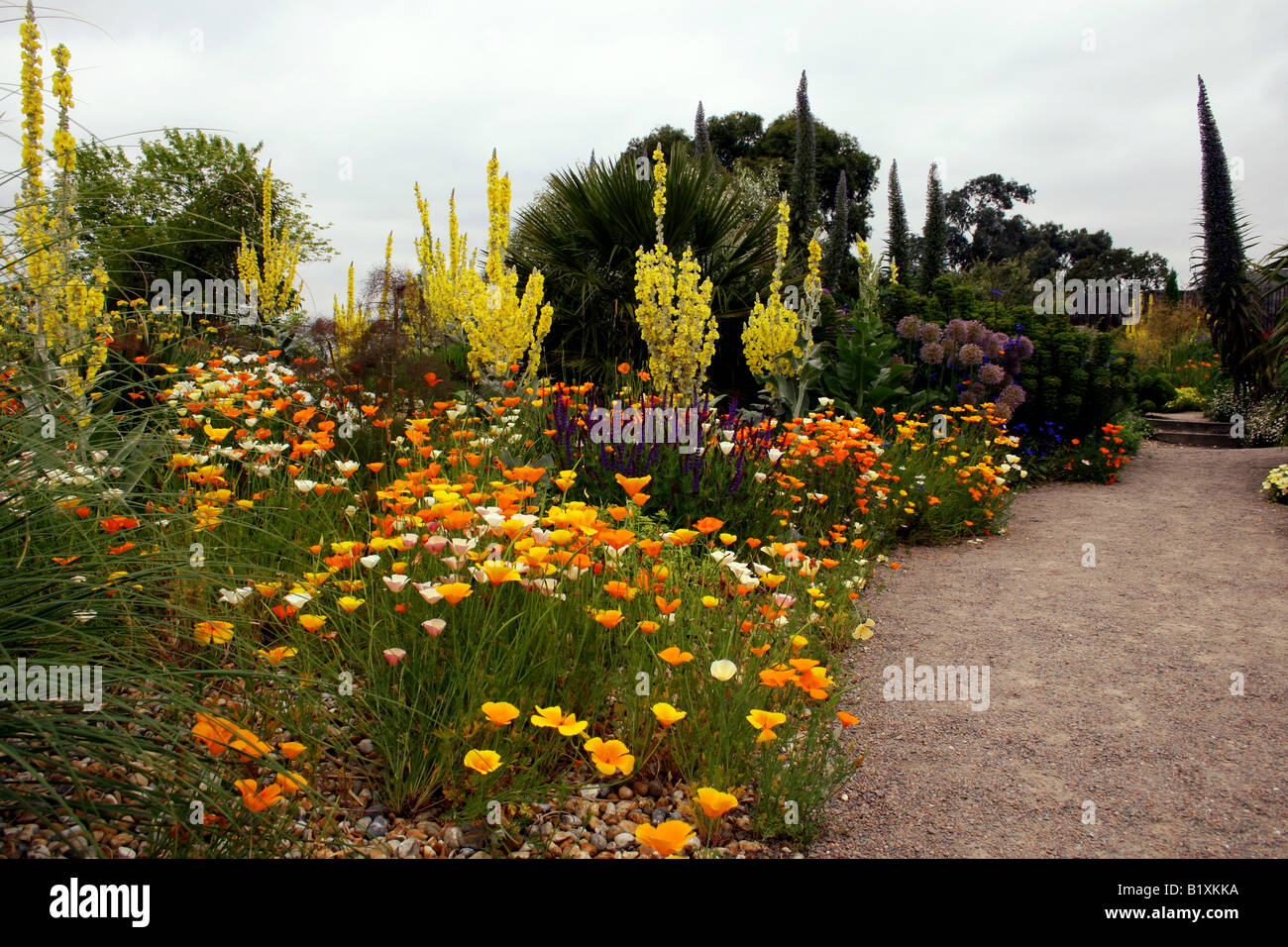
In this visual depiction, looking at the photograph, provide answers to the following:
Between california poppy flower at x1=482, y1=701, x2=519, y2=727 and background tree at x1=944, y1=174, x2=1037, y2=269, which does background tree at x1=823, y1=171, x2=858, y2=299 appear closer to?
california poppy flower at x1=482, y1=701, x2=519, y2=727

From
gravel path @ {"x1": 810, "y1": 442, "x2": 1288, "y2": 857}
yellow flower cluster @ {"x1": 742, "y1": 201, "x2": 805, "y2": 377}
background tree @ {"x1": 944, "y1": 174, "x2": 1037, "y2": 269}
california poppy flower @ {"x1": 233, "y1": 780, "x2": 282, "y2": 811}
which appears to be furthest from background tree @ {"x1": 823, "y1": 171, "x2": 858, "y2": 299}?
background tree @ {"x1": 944, "y1": 174, "x2": 1037, "y2": 269}

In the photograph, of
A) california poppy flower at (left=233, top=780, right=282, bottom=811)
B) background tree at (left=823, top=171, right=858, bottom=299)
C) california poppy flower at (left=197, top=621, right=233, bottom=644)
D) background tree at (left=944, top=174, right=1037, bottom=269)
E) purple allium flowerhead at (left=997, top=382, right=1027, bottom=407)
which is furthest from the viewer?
background tree at (left=944, top=174, right=1037, bottom=269)

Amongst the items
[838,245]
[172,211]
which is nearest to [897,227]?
[838,245]

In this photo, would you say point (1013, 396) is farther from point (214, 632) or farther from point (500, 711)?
point (214, 632)

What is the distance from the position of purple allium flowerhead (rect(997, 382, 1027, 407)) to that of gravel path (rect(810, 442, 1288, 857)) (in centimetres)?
234

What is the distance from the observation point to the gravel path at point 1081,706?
Result: 2268mm

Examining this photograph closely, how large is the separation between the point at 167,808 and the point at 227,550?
61.2 inches

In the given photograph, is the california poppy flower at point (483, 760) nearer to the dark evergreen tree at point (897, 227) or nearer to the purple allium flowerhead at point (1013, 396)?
the purple allium flowerhead at point (1013, 396)

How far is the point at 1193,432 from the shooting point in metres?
11.6

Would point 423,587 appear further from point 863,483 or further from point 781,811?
point 863,483

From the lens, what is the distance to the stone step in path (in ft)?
36.7

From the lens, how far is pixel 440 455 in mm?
4145

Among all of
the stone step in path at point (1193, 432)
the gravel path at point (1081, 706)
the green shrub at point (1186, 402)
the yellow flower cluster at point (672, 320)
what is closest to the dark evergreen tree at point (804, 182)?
the stone step in path at point (1193, 432)
